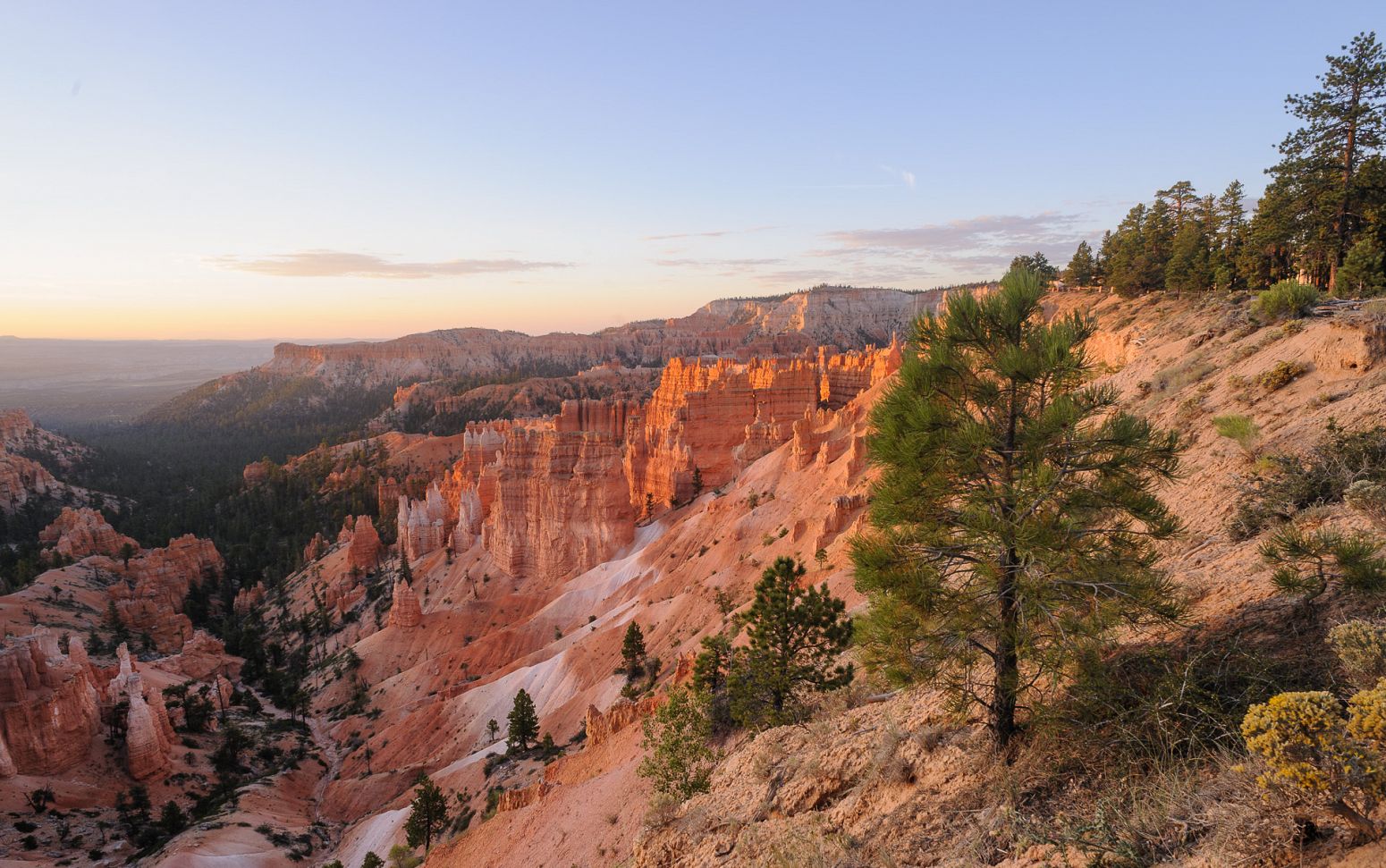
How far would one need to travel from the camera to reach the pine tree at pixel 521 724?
2456 centimetres

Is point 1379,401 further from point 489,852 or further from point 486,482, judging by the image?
point 486,482

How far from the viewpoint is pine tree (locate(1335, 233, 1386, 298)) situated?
69.3 ft

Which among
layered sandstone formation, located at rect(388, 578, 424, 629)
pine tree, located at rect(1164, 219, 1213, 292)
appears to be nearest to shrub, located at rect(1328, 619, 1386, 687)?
pine tree, located at rect(1164, 219, 1213, 292)

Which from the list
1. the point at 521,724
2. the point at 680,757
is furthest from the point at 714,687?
the point at 521,724

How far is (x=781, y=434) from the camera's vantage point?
47531 millimetres

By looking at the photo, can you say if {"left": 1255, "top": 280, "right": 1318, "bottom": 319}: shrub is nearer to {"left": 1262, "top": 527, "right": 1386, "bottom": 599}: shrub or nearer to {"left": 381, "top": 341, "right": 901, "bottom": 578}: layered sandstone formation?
{"left": 1262, "top": 527, "right": 1386, "bottom": 599}: shrub

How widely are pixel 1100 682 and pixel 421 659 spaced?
139ft

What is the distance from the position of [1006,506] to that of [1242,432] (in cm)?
744

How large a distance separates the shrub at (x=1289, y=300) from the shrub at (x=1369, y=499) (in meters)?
13.5

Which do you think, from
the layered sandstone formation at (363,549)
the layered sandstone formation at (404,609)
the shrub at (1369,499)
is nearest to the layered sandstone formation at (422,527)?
the layered sandstone formation at (363,549)

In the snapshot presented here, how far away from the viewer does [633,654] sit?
27.2 metres

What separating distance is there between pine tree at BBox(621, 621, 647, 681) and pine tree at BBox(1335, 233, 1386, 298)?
28213 millimetres

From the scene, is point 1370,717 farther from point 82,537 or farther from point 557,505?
point 82,537

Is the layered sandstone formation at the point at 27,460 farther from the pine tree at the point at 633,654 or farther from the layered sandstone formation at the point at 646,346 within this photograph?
the pine tree at the point at 633,654
